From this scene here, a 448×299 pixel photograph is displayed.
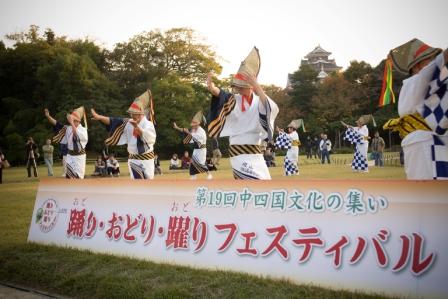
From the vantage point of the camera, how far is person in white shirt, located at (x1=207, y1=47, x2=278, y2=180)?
20.4 feet

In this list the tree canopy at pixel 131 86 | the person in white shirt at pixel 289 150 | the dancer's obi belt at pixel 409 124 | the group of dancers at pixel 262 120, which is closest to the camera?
the group of dancers at pixel 262 120

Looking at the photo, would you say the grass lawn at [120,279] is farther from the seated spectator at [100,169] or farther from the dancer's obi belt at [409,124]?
the seated spectator at [100,169]

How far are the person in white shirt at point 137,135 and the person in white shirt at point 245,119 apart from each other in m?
3.15

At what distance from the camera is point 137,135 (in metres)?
9.17

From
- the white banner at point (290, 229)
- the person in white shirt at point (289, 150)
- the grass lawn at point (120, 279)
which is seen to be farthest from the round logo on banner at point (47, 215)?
the person in white shirt at point (289, 150)

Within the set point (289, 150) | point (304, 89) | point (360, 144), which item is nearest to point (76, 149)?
point (289, 150)

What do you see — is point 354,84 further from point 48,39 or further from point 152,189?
point 152,189

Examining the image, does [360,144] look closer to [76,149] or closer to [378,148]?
[378,148]

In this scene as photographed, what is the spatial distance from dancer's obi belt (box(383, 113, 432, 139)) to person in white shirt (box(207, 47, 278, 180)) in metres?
1.67

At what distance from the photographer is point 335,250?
165 inches

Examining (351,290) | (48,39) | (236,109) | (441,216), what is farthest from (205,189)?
(48,39)

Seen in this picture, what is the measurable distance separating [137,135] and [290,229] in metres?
5.47

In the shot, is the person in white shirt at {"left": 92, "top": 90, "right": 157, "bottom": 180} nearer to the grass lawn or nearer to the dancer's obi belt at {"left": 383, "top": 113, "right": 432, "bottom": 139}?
the grass lawn

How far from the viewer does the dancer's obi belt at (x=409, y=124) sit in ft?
Answer: 17.0
